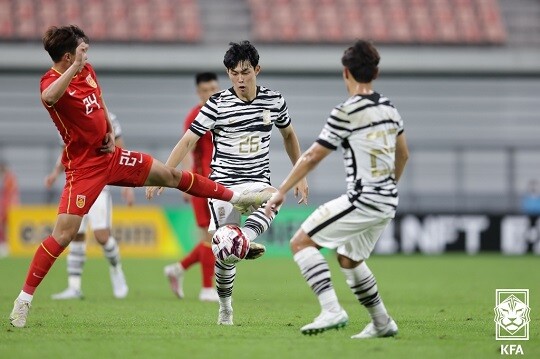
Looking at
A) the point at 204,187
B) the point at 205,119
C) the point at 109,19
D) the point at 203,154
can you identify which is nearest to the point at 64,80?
the point at 205,119

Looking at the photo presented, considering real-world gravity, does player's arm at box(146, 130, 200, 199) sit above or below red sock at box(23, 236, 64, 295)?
above

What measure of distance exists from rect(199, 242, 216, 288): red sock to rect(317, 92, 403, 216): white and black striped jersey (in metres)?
4.87

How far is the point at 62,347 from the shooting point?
22.3 ft

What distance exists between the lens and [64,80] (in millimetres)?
7617

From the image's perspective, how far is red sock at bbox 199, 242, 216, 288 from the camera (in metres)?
11.5

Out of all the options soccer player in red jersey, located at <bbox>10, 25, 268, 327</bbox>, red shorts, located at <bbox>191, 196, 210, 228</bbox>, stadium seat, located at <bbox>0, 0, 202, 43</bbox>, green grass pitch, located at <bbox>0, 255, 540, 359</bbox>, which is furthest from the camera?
stadium seat, located at <bbox>0, 0, 202, 43</bbox>

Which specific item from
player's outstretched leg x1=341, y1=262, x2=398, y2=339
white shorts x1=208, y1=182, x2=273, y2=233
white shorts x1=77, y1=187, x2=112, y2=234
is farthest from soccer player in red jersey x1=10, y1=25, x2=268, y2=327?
white shorts x1=77, y1=187, x2=112, y2=234

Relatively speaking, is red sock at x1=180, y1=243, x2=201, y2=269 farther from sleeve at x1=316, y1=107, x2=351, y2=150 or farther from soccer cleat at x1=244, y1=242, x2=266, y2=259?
sleeve at x1=316, y1=107, x2=351, y2=150

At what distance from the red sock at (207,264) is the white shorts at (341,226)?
4.74m

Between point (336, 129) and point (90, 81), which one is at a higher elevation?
point (90, 81)

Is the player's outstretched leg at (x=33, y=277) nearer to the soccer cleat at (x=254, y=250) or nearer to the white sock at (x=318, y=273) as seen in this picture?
the soccer cleat at (x=254, y=250)

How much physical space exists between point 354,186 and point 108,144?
7.54 feet

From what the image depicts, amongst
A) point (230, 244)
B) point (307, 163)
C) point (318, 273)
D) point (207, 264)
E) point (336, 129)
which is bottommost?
point (207, 264)

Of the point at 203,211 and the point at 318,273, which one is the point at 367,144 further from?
the point at 203,211
